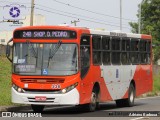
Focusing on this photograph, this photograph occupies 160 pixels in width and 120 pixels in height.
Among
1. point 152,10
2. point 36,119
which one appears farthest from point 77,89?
point 152,10

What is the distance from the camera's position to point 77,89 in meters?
19.0

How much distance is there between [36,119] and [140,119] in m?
3.03

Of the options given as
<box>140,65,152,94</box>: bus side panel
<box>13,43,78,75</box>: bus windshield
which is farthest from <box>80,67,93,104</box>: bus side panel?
<box>140,65,152,94</box>: bus side panel

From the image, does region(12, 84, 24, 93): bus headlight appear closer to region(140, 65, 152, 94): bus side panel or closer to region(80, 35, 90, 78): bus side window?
region(80, 35, 90, 78): bus side window

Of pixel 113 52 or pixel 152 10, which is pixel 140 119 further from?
pixel 152 10

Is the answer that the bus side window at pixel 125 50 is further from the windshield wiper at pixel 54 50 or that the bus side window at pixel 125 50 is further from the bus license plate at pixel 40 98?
the bus license plate at pixel 40 98

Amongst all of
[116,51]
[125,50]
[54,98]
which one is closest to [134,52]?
Answer: [125,50]

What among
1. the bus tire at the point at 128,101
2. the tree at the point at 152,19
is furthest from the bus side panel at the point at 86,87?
the tree at the point at 152,19

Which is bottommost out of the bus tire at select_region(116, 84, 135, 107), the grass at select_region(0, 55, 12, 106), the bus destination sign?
the bus tire at select_region(116, 84, 135, 107)

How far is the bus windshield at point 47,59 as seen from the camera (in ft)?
62.3

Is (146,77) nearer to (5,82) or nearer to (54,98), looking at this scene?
(5,82)

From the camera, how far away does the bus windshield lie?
19.0 m

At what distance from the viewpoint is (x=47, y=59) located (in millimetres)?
19078

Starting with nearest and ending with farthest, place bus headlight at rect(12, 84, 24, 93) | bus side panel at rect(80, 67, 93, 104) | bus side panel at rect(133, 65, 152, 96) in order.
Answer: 1. bus headlight at rect(12, 84, 24, 93)
2. bus side panel at rect(80, 67, 93, 104)
3. bus side panel at rect(133, 65, 152, 96)
